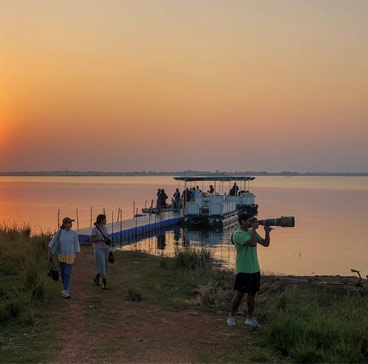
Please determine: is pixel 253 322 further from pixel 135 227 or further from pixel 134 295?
pixel 135 227

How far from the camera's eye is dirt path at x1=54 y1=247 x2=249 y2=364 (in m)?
5.70

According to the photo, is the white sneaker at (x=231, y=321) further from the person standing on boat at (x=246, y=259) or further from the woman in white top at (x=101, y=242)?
the woman in white top at (x=101, y=242)

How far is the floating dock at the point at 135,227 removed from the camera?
21.7 metres

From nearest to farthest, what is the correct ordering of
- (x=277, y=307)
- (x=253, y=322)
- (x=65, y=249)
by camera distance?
(x=253, y=322) → (x=277, y=307) → (x=65, y=249)

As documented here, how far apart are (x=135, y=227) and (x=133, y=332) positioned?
19.1m

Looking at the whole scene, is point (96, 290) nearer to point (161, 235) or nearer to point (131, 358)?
point (131, 358)

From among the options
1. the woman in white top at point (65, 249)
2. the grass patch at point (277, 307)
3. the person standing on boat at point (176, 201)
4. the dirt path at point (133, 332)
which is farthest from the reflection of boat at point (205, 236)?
the dirt path at point (133, 332)

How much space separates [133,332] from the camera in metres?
6.66

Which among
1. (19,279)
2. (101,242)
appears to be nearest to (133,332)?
(101,242)

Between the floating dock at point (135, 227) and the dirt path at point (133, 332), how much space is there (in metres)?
11.4

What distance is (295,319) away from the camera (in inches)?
259

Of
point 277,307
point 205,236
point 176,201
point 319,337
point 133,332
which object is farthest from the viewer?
point 176,201

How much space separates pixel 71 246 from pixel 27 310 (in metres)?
1.55

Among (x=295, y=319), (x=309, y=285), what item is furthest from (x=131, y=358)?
(x=309, y=285)
